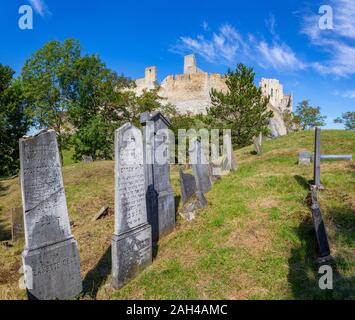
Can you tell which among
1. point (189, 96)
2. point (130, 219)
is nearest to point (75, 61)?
point (189, 96)

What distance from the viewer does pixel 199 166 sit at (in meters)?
8.27

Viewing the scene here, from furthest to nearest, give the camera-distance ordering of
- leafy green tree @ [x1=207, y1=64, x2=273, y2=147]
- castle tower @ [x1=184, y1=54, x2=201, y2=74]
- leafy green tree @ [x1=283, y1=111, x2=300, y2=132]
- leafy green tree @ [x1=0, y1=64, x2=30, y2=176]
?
leafy green tree @ [x1=283, y1=111, x2=300, y2=132]
castle tower @ [x1=184, y1=54, x2=201, y2=74]
leafy green tree @ [x1=0, y1=64, x2=30, y2=176]
leafy green tree @ [x1=207, y1=64, x2=273, y2=147]

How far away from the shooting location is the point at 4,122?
2045cm

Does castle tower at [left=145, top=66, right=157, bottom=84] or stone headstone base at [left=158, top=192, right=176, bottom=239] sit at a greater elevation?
castle tower at [left=145, top=66, right=157, bottom=84]

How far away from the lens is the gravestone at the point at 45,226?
142 inches

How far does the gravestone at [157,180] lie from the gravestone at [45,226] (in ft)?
7.43

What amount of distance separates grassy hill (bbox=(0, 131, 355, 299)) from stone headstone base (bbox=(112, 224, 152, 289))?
0.15m

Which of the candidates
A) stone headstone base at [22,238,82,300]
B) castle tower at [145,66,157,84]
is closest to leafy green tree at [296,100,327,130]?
castle tower at [145,66,157,84]

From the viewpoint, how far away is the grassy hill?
396 centimetres

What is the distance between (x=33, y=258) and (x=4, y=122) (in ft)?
68.9

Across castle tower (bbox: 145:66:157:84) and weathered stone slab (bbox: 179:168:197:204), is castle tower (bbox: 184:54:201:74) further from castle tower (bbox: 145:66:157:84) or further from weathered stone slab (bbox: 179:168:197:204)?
weathered stone slab (bbox: 179:168:197:204)

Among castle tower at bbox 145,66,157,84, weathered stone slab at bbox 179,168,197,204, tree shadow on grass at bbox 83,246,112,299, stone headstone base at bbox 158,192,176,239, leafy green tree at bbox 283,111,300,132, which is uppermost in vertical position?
castle tower at bbox 145,66,157,84

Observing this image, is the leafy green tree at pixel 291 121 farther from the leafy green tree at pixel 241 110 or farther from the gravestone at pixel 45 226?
the gravestone at pixel 45 226
